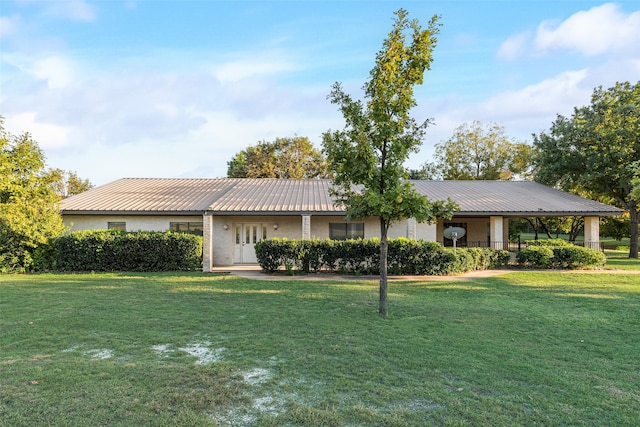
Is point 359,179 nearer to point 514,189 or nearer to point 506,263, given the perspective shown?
point 506,263

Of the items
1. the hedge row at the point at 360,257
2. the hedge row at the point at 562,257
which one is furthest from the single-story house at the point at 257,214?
the hedge row at the point at 562,257

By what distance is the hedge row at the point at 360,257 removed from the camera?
45.6ft

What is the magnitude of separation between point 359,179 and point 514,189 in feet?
58.2

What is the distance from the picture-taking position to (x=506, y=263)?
52.5 feet

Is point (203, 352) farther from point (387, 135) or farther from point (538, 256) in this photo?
point (538, 256)

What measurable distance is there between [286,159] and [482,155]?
18.0 meters

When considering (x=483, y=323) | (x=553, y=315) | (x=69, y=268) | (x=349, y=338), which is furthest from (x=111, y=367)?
(x=69, y=268)

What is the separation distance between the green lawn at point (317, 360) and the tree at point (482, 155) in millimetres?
27850

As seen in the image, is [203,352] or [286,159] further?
[286,159]

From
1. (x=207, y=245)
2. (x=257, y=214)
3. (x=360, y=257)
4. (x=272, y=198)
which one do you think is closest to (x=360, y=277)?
(x=360, y=257)

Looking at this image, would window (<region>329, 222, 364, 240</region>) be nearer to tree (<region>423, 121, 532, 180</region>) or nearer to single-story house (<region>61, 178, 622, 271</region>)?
single-story house (<region>61, 178, 622, 271</region>)

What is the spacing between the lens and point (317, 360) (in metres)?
4.98

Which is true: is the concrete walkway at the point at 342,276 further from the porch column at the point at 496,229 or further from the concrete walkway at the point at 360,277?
the porch column at the point at 496,229

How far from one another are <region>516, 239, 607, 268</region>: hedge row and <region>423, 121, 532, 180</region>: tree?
68.4 feet
